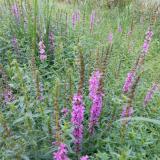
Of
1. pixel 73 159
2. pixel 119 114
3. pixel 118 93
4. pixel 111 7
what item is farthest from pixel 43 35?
pixel 111 7

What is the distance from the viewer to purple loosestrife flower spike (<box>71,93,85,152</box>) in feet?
7.72

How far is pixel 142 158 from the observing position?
2.74 metres

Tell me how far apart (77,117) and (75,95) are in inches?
7.5

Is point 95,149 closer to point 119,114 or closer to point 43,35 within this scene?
point 119,114

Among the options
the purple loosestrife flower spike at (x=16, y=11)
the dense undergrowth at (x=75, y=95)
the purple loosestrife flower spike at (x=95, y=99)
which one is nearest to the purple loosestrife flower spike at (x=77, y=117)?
the dense undergrowth at (x=75, y=95)

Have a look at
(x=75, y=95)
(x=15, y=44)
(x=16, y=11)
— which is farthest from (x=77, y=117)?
(x=16, y=11)

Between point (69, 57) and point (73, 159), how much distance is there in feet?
6.74

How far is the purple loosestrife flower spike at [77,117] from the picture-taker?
235cm

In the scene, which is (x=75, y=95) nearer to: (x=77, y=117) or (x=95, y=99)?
(x=77, y=117)

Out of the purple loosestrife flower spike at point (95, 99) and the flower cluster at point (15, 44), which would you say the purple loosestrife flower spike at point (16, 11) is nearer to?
the flower cluster at point (15, 44)

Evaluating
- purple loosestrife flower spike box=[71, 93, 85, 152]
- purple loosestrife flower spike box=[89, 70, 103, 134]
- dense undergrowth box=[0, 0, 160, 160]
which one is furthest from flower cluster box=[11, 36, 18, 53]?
purple loosestrife flower spike box=[71, 93, 85, 152]

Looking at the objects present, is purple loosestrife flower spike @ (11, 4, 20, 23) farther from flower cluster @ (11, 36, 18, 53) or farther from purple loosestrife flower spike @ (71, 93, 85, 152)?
purple loosestrife flower spike @ (71, 93, 85, 152)

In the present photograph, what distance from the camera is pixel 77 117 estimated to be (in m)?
2.43

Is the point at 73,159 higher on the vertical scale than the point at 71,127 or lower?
lower
